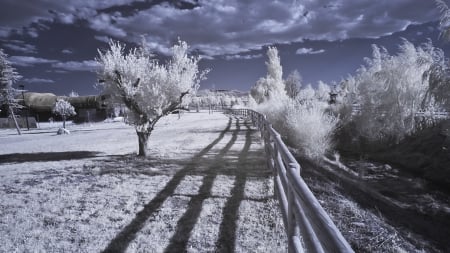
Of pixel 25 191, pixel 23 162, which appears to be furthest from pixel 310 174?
pixel 23 162

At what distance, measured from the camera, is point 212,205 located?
530 cm

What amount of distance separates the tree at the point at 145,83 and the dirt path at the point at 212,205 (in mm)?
2443

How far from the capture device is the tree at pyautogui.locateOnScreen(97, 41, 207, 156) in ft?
31.7

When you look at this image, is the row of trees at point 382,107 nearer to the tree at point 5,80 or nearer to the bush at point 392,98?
the bush at point 392,98

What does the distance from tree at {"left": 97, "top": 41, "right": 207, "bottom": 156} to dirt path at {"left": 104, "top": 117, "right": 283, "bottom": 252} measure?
2.44 meters

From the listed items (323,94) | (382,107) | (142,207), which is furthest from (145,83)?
(323,94)

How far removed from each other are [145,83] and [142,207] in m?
5.84

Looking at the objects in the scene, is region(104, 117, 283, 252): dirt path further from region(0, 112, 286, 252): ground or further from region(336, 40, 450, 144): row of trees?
region(336, 40, 450, 144): row of trees

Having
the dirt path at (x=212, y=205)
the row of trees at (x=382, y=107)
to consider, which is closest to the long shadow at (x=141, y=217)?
the dirt path at (x=212, y=205)

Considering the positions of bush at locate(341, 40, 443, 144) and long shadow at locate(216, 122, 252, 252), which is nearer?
long shadow at locate(216, 122, 252, 252)

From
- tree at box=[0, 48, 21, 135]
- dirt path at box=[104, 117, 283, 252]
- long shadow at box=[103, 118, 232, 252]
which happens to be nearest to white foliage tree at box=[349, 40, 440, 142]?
dirt path at box=[104, 117, 283, 252]

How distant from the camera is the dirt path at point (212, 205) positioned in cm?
399

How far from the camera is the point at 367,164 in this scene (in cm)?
1225

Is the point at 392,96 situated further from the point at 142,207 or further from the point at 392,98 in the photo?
the point at 142,207
